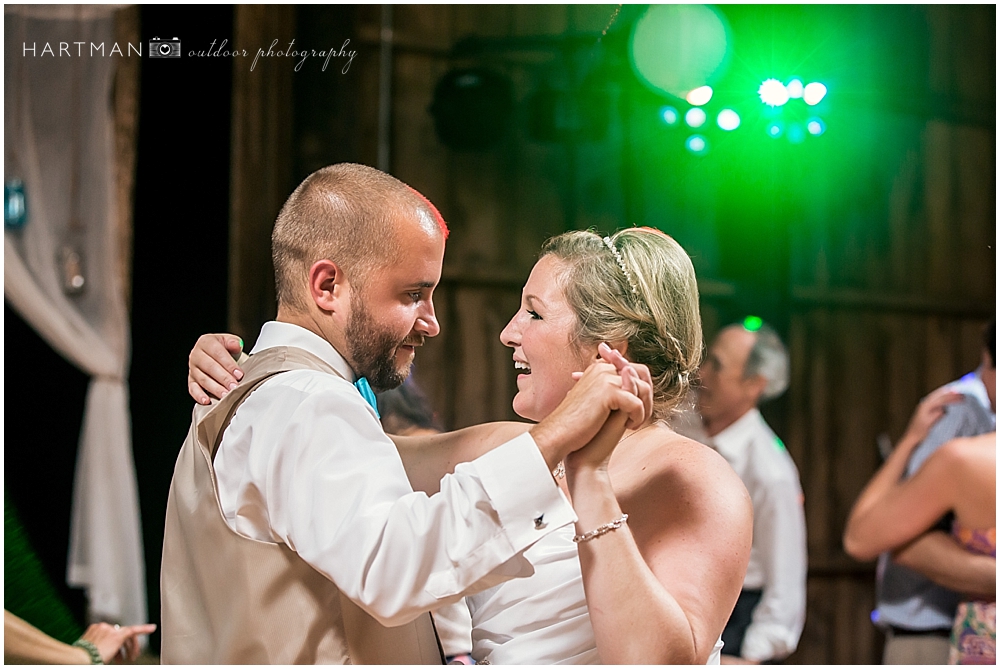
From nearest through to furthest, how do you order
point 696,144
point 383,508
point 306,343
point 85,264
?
1. point 383,508
2. point 306,343
3. point 85,264
4. point 696,144

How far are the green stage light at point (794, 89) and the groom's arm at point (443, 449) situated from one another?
331cm

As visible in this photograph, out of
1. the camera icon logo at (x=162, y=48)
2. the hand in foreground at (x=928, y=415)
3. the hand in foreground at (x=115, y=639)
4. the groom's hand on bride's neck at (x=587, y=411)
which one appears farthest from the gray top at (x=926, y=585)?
the camera icon logo at (x=162, y=48)

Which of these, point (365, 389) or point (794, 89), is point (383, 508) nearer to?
point (365, 389)

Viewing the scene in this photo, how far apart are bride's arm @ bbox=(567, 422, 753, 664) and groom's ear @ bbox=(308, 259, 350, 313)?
452 millimetres

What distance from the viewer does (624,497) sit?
1.61 meters

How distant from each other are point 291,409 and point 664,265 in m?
0.70

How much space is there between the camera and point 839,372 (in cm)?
512

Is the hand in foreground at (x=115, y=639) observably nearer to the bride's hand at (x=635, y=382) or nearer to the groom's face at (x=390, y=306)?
the groom's face at (x=390, y=306)

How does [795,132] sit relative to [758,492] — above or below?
above

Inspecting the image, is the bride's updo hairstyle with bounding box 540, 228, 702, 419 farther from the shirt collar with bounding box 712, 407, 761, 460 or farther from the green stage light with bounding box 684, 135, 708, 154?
the green stage light with bounding box 684, 135, 708, 154

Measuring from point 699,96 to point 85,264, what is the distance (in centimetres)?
258

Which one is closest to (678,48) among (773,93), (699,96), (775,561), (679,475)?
(699,96)

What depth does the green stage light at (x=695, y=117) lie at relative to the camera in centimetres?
411

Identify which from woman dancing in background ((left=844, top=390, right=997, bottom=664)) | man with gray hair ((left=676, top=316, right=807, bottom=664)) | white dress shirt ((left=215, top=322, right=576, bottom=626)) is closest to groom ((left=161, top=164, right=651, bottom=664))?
white dress shirt ((left=215, top=322, right=576, bottom=626))
